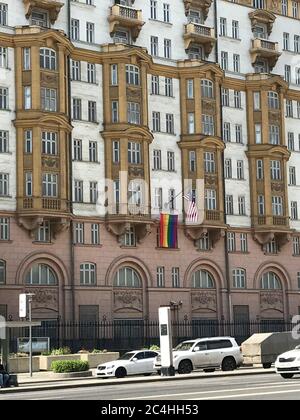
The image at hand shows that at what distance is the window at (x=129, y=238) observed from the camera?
235ft

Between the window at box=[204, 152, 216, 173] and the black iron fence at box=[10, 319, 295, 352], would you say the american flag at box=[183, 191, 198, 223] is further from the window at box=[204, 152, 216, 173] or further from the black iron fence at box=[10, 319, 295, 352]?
the black iron fence at box=[10, 319, 295, 352]

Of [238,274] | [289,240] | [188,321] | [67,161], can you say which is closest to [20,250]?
[67,161]

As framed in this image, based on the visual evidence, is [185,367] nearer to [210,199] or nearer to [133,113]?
[133,113]

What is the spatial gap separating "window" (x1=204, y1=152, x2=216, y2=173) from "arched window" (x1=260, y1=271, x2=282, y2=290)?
10996mm

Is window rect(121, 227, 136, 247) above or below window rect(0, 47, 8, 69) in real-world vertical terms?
below

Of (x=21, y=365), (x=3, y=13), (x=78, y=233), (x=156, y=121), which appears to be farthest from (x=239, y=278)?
(x=3, y=13)

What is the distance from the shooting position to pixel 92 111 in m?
72.2

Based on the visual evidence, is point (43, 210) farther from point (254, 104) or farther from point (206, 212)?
point (254, 104)

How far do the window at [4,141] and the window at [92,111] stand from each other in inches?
305

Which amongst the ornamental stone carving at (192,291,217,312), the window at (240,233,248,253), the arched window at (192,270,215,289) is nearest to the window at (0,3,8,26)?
the arched window at (192,270,215,289)

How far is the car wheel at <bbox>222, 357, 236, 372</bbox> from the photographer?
4825 centimetres

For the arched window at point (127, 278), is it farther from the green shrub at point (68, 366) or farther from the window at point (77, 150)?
the green shrub at point (68, 366)

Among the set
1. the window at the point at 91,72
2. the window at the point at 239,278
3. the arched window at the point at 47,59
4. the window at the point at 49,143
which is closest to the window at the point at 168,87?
the window at the point at 91,72

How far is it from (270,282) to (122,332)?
17.7 m
